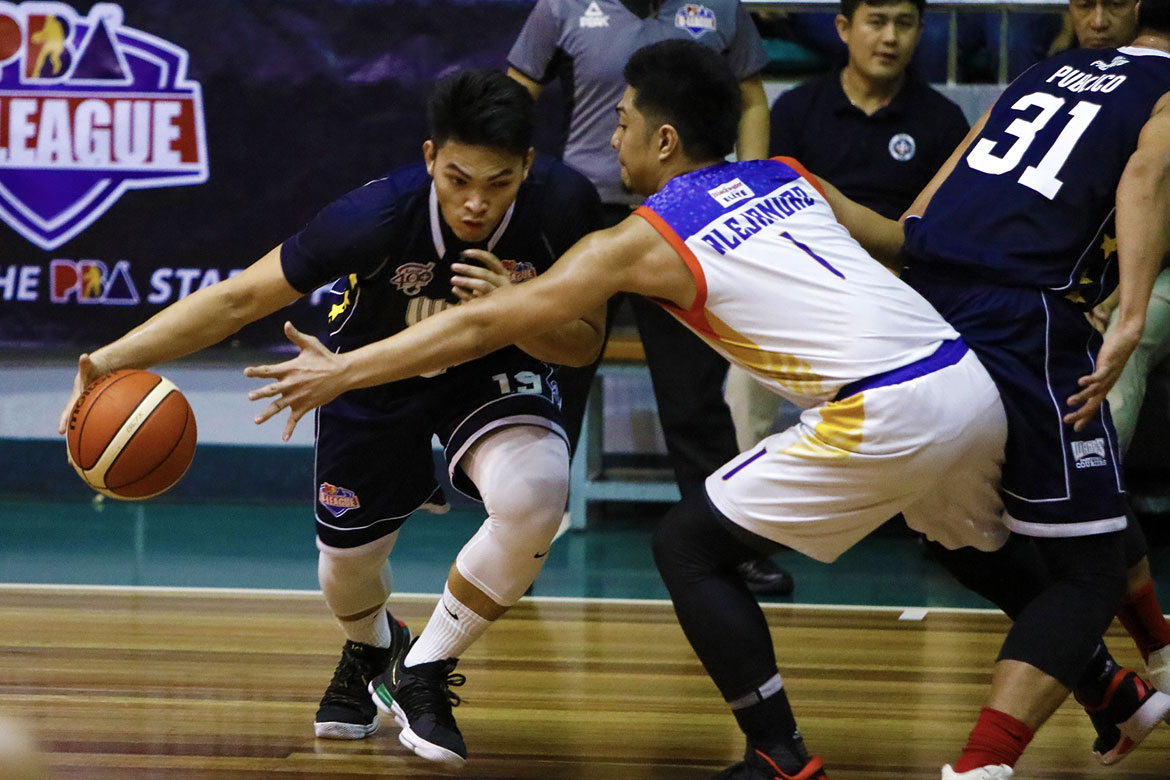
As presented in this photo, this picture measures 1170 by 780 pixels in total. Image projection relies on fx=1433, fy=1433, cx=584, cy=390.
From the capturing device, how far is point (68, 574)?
483 cm

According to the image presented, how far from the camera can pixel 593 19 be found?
4.52 meters

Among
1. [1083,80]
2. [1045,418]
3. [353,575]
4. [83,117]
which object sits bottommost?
[353,575]

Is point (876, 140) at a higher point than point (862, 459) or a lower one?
lower

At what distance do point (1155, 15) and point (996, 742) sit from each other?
1595mm

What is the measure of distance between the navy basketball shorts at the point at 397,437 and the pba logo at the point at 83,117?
9.92ft

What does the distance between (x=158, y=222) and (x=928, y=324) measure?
407cm

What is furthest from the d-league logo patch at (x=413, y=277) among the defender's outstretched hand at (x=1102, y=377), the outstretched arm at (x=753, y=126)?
the outstretched arm at (x=753, y=126)

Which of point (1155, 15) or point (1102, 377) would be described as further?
point (1155, 15)

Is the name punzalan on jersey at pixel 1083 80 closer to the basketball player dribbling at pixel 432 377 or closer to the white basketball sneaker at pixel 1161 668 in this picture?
the basketball player dribbling at pixel 432 377

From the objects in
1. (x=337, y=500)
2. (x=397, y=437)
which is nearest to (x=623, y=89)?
(x=397, y=437)

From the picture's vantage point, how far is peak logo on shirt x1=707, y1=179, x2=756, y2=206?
2.66m

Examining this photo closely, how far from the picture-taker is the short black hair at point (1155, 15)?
10.0 feet

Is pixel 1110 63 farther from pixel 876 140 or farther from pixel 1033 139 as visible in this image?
pixel 876 140

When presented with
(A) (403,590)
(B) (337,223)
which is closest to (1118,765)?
(B) (337,223)
